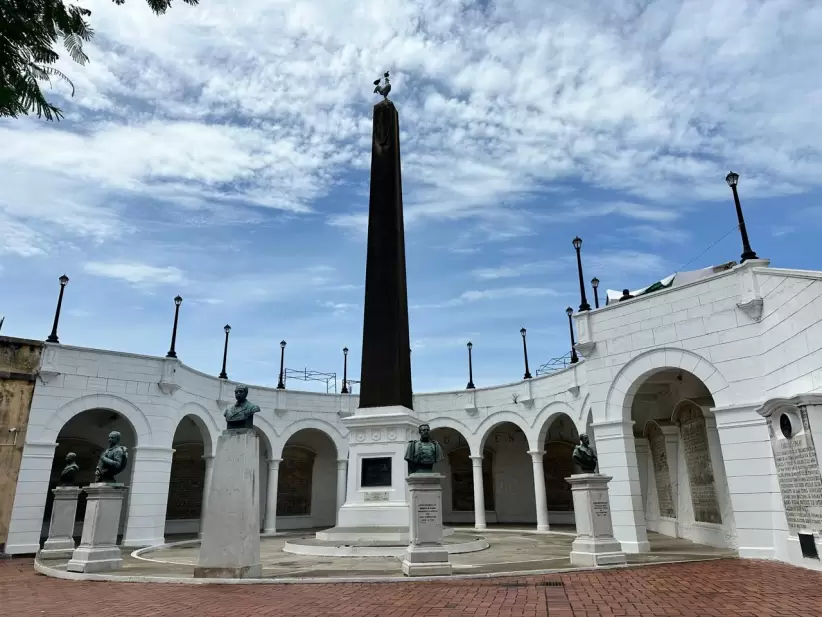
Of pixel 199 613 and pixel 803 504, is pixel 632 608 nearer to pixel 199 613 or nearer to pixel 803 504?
pixel 199 613

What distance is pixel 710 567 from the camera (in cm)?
1052

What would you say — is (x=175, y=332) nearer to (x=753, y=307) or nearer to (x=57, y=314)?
(x=57, y=314)

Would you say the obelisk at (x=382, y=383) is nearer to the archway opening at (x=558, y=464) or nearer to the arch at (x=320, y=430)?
the arch at (x=320, y=430)

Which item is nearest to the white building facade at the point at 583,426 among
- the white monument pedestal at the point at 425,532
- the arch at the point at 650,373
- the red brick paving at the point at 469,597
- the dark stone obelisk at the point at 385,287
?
the arch at the point at 650,373

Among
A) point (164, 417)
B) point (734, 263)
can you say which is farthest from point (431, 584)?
point (164, 417)

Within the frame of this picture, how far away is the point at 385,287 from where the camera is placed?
16.5 metres

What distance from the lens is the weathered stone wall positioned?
53.9 ft

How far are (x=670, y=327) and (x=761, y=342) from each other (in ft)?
6.82

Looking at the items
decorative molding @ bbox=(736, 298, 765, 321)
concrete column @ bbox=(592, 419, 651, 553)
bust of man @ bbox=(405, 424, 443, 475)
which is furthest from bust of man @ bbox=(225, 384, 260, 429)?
decorative molding @ bbox=(736, 298, 765, 321)

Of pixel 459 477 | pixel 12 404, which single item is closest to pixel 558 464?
pixel 459 477

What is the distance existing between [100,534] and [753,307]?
48.5ft

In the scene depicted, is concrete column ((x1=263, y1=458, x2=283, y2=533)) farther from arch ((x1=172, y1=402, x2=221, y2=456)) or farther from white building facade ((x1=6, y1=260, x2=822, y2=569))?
arch ((x1=172, y1=402, x2=221, y2=456))

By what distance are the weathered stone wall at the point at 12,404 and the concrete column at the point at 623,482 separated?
17.1 metres

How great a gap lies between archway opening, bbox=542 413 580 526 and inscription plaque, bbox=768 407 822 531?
15334 millimetres
